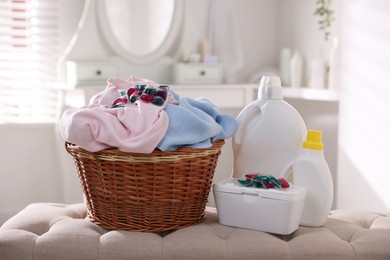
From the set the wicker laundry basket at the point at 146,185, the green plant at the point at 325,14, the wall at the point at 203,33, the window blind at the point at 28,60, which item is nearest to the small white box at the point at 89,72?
the wall at the point at 203,33

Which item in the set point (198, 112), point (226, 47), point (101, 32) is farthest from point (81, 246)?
point (226, 47)

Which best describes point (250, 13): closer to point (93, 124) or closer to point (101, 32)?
point (101, 32)

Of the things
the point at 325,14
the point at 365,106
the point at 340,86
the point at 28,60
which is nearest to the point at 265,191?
the point at 365,106

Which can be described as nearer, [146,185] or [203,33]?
[146,185]

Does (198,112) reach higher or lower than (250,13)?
lower

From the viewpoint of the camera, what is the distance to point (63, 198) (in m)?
3.31

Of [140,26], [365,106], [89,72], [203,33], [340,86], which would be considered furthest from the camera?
[203,33]

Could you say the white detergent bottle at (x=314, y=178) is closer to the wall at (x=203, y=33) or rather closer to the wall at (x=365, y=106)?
the wall at (x=365, y=106)

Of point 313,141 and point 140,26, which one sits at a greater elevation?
point 140,26

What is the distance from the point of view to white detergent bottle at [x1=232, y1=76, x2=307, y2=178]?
1326 millimetres

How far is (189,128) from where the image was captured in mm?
1224

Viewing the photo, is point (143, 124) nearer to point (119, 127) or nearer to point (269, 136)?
point (119, 127)

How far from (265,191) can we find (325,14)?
81.9 inches

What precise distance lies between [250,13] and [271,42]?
0.21 m
